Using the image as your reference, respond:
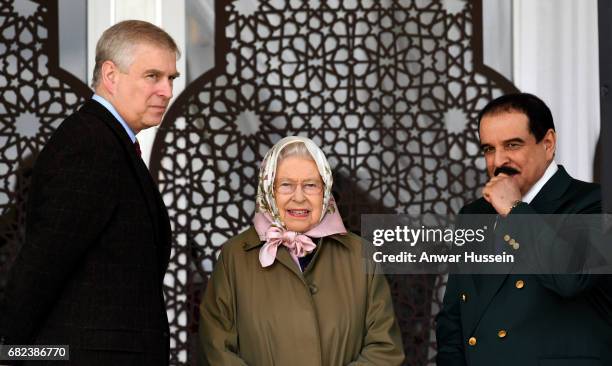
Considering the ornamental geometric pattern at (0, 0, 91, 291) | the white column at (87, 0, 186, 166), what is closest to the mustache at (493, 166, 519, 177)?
the white column at (87, 0, 186, 166)

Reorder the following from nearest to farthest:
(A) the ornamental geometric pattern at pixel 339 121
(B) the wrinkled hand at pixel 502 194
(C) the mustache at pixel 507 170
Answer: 1. (B) the wrinkled hand at pixel 502 194
2. (C) the mustache at pixel 507 170
3. (A) the ornamental geometric pattern at pixel 339 121

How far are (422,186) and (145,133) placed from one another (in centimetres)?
115

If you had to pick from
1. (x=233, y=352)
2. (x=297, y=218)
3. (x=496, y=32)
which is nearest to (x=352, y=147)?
(x=496, y=32)

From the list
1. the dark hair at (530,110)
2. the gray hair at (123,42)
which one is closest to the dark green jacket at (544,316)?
the dark hair at (530,110)

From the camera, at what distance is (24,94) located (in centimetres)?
432

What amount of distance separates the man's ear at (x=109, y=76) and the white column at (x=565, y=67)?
6.85 feet

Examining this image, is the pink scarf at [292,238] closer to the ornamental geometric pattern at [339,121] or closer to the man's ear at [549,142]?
the man's ear at [549,142]

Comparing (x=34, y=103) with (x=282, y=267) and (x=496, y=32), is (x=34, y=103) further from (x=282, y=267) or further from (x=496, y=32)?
(x=496, y=32)

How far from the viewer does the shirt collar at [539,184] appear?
120 inches

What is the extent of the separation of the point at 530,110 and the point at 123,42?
1.21 metres

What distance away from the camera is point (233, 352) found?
10.0 feet

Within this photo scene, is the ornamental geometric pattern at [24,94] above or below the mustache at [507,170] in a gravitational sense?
above

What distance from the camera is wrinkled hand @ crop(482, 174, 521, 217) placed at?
2.91 m

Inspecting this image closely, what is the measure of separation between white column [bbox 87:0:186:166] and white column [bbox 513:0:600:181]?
139 cm
